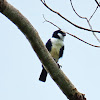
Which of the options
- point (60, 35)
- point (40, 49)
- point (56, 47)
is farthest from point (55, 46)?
point (40, 49)

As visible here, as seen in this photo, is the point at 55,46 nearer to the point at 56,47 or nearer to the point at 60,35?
the point at 56,47

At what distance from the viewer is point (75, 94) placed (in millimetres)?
2312

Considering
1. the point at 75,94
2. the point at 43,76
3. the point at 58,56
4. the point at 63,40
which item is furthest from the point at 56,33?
the point at 75,94

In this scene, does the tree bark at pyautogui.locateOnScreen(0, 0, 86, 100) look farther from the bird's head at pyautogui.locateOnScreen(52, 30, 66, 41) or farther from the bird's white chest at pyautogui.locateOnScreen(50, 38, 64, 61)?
the bird's head at pyautogui.locateOnScreen(52, 30, 66, 41)

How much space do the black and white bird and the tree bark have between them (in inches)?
103

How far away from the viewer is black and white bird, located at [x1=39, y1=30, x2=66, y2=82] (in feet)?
16.8

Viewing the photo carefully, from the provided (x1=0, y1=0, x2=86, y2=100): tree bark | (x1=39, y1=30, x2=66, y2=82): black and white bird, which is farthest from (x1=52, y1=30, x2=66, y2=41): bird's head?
(x1=0, y1=0, x2=86, y2=100): tree bark

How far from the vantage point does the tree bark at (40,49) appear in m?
2.06

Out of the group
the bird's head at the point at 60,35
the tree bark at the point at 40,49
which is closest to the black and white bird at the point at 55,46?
the bird's head at the point at 60,35

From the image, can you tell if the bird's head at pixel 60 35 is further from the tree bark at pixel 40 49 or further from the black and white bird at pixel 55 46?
the tree bark at pixel 40 49

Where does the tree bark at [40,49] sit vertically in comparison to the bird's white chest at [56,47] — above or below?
below

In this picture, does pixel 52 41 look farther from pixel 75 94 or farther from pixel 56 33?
pixel 75 94

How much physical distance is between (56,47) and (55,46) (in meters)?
0.03

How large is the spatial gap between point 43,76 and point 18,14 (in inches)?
116
